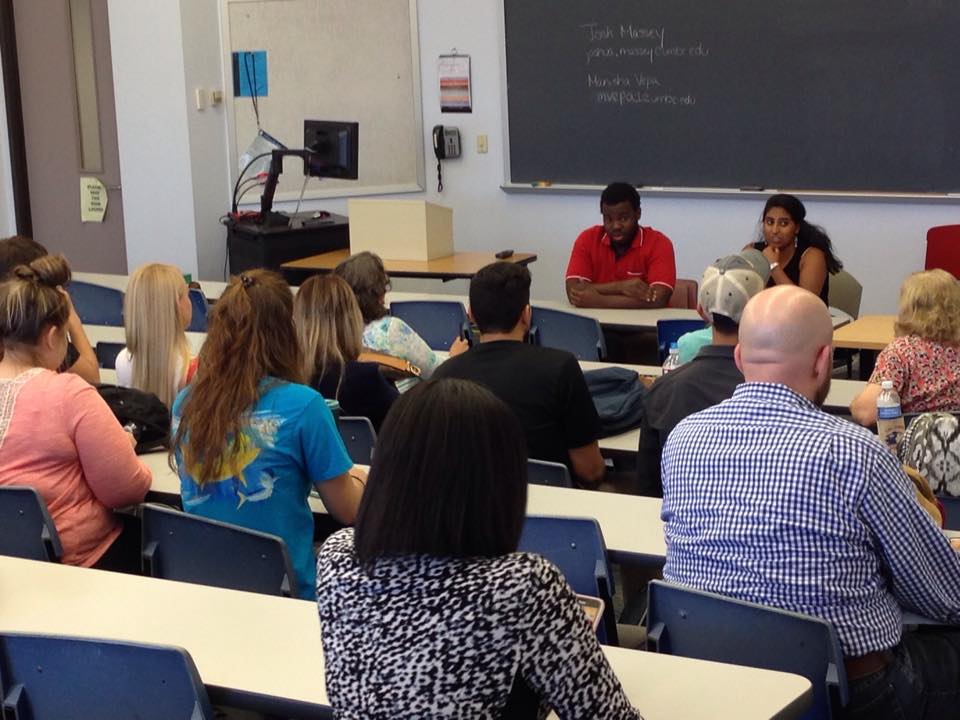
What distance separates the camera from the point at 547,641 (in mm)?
1637

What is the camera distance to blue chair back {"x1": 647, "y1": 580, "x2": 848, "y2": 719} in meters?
2.18

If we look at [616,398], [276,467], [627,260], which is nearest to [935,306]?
[616,398]

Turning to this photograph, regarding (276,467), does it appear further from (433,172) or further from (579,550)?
(433,172)

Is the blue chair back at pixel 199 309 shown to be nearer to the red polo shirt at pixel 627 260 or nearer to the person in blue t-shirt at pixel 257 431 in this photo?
the red polo shirt at pixel 627 260

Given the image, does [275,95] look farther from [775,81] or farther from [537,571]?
[537,571]

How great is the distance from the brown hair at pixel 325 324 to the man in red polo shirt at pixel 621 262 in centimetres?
225

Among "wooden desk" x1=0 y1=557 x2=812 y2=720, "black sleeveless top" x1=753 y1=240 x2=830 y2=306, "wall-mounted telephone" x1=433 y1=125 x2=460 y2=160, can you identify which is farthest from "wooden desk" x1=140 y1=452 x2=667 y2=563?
"wall-mounted telephone" x1=433 y1=125 x2=460 y2=160

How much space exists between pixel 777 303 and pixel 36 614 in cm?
149

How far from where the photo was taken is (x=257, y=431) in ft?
9.41

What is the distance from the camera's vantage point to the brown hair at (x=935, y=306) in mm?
3924

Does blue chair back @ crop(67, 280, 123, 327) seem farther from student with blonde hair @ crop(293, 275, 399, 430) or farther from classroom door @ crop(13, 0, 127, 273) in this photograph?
classroom door @ crop(13, 0, 127, 273)

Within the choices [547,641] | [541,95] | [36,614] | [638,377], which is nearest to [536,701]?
[547,641]

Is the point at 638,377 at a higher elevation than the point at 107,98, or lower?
lower

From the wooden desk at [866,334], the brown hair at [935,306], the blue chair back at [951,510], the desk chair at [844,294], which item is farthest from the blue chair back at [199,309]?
the blue chair back at [951,510]
